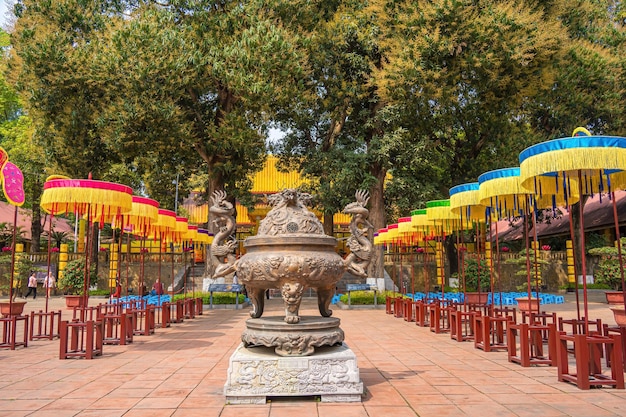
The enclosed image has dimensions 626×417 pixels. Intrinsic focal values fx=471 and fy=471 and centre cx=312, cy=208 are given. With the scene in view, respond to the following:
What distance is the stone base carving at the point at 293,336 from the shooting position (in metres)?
4.59

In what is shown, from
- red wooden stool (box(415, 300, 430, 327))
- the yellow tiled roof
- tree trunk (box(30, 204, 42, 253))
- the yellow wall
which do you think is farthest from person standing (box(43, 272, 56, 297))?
the yellow tiled roof

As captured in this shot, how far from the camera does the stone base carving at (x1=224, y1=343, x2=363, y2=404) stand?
174 inches

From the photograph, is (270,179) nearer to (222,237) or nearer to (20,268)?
(20,268)

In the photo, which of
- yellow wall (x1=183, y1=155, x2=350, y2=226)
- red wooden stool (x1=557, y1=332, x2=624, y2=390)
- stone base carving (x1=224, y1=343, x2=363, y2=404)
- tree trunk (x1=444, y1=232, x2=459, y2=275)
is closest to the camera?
stone base carving (x1=224, y1=343, x2=363, y2=404)

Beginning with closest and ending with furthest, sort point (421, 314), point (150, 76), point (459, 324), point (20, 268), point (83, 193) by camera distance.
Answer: point (83, 193) → point (459, 324) → point (421, 314) → point (150, 76) → point (20, 268)

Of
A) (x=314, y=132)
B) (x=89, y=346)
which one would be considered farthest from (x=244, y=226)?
(x=89, y=346)

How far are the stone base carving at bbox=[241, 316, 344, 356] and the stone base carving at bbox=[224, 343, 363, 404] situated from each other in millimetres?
112

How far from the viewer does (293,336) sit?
4598mm

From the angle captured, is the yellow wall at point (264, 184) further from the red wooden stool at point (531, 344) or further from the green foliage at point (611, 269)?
the red wooden stool at point (531, 344)

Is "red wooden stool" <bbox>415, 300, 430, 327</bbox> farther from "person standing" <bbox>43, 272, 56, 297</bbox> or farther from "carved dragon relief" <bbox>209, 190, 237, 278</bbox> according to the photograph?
"person standing" <bbox>43, 272, 56, 297</bbox>

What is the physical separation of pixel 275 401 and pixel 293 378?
0.28 metres

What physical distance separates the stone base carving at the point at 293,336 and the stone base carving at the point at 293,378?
0.11 metres

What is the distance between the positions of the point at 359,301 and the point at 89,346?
10121 mm

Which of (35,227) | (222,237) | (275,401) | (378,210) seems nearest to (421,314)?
(222,237)
